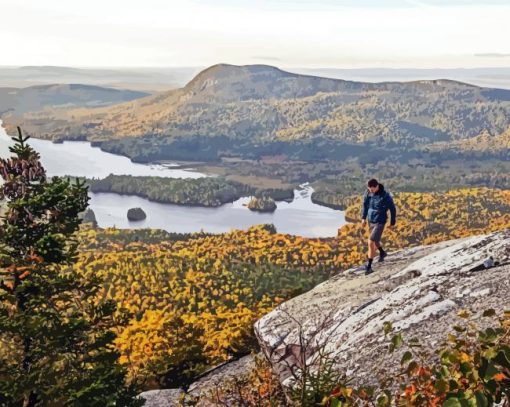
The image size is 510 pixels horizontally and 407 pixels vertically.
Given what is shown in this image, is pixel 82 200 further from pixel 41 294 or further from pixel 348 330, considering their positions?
pixel 348 330

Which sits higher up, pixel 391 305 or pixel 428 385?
pixel 428 385

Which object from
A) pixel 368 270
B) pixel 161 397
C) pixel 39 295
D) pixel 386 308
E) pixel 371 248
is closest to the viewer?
pixel 386 308

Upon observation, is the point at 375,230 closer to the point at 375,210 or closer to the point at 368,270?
the point at 375,210

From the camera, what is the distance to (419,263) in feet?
60.4

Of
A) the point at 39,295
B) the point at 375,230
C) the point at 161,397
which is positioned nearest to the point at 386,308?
the point at 375,230

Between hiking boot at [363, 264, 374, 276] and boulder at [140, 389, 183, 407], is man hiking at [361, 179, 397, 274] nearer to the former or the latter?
hiking boot at [363, 264, 374, 276]

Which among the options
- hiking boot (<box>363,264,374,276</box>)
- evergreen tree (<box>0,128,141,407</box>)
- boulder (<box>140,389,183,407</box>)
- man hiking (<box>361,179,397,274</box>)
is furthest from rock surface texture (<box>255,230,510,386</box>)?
boulder (<box>140,389,183,407</box>)

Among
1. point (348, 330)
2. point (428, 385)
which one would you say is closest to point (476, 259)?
point (348, 330)

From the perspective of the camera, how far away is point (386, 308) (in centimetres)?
1461

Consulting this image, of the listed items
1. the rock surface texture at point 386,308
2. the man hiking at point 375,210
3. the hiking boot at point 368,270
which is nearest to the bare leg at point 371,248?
the man hiking at point 375,210

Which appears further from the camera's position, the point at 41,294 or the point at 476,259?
the point at 41,294

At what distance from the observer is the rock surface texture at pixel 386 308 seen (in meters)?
12.5

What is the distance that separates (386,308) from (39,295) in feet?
34.8

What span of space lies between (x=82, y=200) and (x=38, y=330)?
445cm
